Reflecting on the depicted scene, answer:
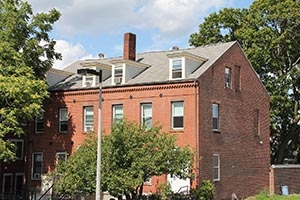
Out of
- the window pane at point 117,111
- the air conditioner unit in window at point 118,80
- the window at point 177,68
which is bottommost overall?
the window pane at point 117,111

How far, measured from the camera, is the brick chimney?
39.7m

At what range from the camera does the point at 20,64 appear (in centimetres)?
3428

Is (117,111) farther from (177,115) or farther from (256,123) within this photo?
(256,123)

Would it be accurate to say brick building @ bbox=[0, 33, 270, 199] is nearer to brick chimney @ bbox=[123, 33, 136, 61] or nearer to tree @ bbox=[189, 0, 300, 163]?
brick chimney @ bbox=[123, 33, 136, 61]

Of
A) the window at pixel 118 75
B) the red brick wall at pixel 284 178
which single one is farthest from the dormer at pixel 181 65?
the red brick wall at pixel 284 178

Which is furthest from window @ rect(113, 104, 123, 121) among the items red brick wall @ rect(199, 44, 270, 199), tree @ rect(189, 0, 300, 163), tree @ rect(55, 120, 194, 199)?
tree @ rect(189, 0, 300, 163)

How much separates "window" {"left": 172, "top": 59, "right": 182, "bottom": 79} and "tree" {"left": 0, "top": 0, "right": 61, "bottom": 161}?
833 centimetres

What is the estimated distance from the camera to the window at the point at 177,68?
3503 centimetres

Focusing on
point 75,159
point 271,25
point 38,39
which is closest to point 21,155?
point 38,39

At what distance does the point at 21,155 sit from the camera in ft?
137

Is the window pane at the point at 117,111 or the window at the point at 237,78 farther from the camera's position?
the window at the point at 237,78

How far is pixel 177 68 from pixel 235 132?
248 inches

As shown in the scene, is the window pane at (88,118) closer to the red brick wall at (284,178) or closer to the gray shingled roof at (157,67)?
the gray shingled roof at (157,67)

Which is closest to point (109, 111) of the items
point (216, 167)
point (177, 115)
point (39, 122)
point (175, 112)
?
point (175, 112)
